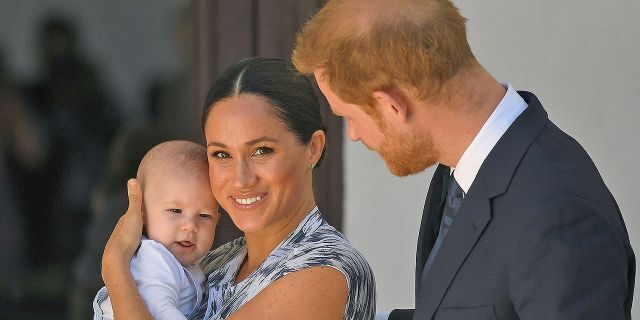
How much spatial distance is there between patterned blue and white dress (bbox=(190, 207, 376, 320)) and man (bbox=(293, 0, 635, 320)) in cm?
44

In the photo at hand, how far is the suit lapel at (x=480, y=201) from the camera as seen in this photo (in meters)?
1.80

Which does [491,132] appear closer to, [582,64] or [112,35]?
[582,64]

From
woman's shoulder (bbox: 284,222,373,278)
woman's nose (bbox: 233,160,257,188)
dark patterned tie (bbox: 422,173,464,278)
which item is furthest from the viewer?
woman's nose (bbox: 233,160,257,188)

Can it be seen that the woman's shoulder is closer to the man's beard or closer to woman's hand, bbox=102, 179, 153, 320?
woman's hand, bbox=102, 179, 153, 320

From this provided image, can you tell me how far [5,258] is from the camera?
4191 mm

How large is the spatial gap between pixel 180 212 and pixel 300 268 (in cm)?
43

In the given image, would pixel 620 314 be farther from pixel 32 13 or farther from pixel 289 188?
pixel 32 13

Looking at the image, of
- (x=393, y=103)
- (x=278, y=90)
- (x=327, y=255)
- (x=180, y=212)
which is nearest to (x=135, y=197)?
(x=180, y=212)

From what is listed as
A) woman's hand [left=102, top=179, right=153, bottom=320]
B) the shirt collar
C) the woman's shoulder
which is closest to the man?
the shirt collar

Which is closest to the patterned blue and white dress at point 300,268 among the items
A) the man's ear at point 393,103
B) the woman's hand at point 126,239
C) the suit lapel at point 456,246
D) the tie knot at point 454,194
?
the woman's hand at point 126,239

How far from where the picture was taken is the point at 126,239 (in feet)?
8.36

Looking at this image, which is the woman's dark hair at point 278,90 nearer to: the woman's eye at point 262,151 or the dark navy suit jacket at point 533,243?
the woman's eye at point 262,151

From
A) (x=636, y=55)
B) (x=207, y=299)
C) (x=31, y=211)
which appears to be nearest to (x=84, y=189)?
(x=31, y=211)

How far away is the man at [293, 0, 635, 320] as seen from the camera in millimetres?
1663
